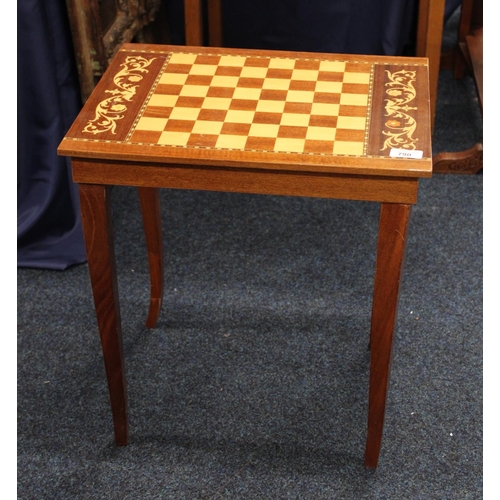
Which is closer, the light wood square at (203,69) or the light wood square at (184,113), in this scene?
the light wood square at (184,113)

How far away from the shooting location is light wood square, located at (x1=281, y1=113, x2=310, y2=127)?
1.38 m

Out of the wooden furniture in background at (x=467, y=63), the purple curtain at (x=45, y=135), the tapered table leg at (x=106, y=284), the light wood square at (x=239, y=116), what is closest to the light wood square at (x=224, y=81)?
the light wood square at (x=239, y=116)

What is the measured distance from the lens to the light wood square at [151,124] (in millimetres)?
1378

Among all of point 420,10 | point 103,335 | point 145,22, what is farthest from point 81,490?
point 420,10

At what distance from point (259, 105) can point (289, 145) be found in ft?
0.53

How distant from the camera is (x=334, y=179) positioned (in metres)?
1.29

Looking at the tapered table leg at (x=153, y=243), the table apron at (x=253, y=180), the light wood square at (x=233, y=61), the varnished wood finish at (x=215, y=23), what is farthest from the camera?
the varnished wood finish at (x=215, y=23)

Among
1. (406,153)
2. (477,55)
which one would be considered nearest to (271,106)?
(406,153)

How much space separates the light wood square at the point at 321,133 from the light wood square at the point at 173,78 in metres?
0.32

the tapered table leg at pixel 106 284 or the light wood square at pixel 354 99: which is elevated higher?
the light wood square at pixel 354 99

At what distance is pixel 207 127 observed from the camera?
138 cm

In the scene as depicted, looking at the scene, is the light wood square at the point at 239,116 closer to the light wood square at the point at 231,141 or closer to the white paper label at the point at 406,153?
the light wood square at the point at 231,141

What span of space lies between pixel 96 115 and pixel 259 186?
338 millimetres

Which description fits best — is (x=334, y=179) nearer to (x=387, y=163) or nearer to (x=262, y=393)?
(x=387, y=163)
